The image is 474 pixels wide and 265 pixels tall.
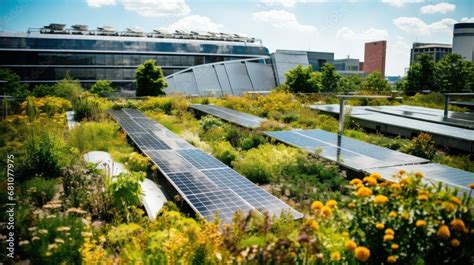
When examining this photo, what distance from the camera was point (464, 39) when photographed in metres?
160

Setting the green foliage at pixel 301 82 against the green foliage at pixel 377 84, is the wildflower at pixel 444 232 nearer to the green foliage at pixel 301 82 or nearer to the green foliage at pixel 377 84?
the green foliage at pixel 301 82

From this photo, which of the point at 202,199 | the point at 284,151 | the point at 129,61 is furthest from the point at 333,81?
the point at 202,199

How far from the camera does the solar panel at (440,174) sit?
715cm

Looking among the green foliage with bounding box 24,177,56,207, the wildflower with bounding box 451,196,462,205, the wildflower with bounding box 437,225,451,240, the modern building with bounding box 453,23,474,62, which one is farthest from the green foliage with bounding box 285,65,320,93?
the modern building with bounding box 453,23,474,62

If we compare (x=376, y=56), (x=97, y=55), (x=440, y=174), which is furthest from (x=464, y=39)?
(x=440, y=174)

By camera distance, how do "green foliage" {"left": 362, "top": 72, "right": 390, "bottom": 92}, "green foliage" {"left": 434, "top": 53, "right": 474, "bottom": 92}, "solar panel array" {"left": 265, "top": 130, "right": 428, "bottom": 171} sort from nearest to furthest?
"solar panel array" {"left": 265, "top": 130, "right": 428, "bottom": 171}
"green foliage" {"left": 434, "top": 53, "right": 474, "bottom": 92}
"green foliage" {"left": 362, "top": 72, "right": 390, "bottom": 92}

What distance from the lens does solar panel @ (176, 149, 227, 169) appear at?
8.90 m

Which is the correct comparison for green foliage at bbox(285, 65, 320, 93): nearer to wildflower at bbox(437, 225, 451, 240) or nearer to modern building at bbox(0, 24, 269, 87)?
modern building at bbox(0, 24, 269, 87)

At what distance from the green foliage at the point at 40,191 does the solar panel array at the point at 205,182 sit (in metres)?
2.27

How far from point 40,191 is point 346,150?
776cm

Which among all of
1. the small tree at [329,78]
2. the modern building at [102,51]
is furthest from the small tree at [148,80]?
the modern building at [102,51]

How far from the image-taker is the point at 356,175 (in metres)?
8.36

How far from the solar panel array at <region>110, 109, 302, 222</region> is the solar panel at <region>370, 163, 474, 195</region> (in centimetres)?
290

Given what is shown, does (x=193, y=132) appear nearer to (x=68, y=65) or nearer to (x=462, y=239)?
(x=462, y=239)
